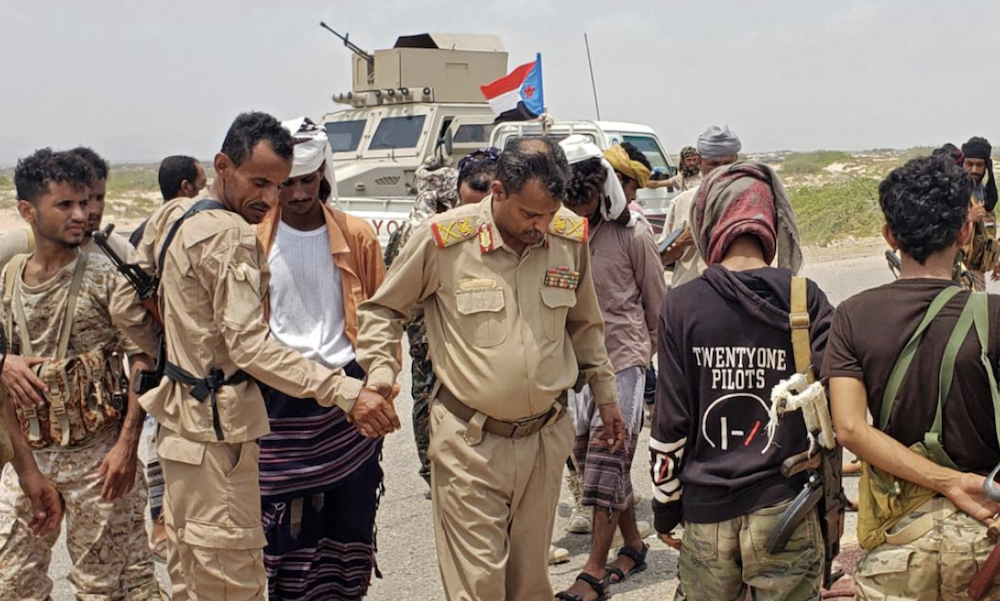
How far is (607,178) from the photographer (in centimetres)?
486

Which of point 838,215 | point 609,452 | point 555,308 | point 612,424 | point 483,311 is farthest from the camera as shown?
point 838,215

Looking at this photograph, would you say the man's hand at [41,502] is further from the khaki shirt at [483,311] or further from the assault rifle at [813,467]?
the assault rifle at [813,467]

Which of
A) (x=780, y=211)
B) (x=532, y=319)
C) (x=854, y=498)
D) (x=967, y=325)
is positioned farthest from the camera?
(x=854, y=498)

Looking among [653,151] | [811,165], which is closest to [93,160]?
[653,151]

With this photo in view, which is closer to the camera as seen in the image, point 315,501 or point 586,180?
point 315,501

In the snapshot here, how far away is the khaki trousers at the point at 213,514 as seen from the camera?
3350 mm

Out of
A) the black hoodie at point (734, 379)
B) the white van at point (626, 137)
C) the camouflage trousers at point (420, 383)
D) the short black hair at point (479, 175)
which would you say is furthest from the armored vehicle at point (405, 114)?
the black hoodie at point (734, 379)

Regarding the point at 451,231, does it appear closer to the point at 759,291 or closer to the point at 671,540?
the point at 759,291

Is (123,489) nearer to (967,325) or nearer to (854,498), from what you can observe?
(967,325)

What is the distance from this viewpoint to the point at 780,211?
11.1 ft

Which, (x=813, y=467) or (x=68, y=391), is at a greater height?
(x=68, y=391)

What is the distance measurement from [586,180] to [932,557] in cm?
252

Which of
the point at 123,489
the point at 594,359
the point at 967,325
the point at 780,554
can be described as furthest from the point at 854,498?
the point at 123,489

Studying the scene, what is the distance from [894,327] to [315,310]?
2.14 metres
